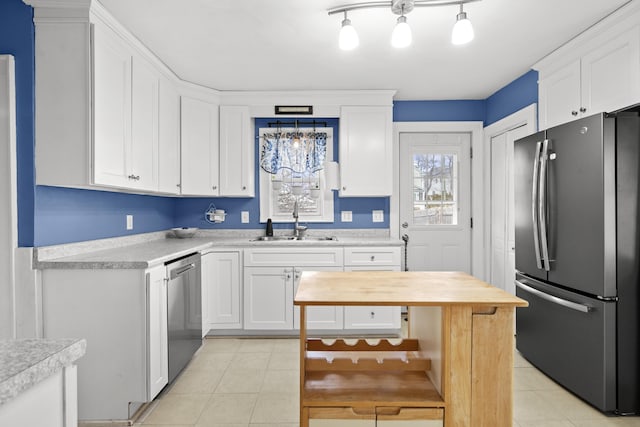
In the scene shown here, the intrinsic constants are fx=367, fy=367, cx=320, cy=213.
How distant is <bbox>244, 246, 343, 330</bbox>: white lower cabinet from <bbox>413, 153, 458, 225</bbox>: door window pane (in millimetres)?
1302

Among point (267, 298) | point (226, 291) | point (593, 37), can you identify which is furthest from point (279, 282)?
point (593, 37)

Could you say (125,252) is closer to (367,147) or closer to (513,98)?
(367,147)

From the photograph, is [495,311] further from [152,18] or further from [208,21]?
[152,18]

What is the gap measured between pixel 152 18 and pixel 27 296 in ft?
6.07

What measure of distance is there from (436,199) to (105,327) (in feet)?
11.3

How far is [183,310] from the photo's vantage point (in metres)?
2.67

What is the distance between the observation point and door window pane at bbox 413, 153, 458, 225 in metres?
4.22

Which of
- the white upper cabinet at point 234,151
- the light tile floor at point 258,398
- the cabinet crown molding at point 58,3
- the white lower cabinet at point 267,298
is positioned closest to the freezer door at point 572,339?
the light tile floor at point 258,398

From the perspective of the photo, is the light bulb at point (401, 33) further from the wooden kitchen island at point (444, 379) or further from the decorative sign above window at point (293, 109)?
the decorative sign above window at point (293, 109)

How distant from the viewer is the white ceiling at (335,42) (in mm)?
2266

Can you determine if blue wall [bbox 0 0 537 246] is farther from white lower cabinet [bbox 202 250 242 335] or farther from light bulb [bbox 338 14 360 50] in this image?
light bulb [bbox 338 14 360 50]

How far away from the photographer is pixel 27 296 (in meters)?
2.08

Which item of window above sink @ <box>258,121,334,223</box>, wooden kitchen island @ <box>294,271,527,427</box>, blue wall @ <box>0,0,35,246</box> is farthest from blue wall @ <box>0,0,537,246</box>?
wooden kitchen island @ <box>294,271,527,427</box>

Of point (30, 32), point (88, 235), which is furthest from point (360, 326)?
point (30, 32)
